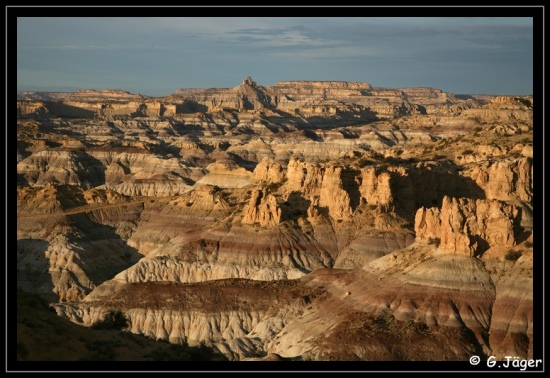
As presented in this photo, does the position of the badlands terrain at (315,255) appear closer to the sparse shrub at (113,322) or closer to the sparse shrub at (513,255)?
the sparse shrub at (513,255)

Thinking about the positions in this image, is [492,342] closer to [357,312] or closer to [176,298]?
[357,312]

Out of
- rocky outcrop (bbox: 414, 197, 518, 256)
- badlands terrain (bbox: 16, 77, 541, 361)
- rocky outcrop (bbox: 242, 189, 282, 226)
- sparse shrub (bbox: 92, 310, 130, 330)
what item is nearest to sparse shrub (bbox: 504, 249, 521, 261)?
badlands terrain (bbox: 16, 77, 541, 361)

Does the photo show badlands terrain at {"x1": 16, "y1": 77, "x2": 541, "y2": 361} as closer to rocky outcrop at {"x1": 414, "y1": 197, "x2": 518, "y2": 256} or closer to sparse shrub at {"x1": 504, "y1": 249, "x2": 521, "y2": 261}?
rocky outcrop at {"x1": 414, "y1": 197, "x2": 518, "y2": 256}

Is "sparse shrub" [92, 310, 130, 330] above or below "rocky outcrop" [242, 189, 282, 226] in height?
below

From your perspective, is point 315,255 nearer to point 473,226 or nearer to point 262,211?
point 262,211

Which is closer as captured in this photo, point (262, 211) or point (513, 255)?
point (513, 255)

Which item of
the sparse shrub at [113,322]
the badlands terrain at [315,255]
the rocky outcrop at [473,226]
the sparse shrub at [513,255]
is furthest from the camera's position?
the sparse shrub at [113,322]

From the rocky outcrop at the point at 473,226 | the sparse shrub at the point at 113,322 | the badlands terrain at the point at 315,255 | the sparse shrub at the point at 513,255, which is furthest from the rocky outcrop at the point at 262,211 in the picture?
the sparse shrub at the point at 513,255

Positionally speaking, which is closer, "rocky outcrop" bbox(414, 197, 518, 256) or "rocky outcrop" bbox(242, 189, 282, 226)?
"rocky outcrop" bbox(414, 197, 518, 256)

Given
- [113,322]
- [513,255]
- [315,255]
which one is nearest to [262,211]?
[315,255]

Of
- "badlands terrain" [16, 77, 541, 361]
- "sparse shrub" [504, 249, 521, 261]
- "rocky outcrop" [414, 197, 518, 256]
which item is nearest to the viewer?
"badlands terrain" [16, 77, 541, 361]
